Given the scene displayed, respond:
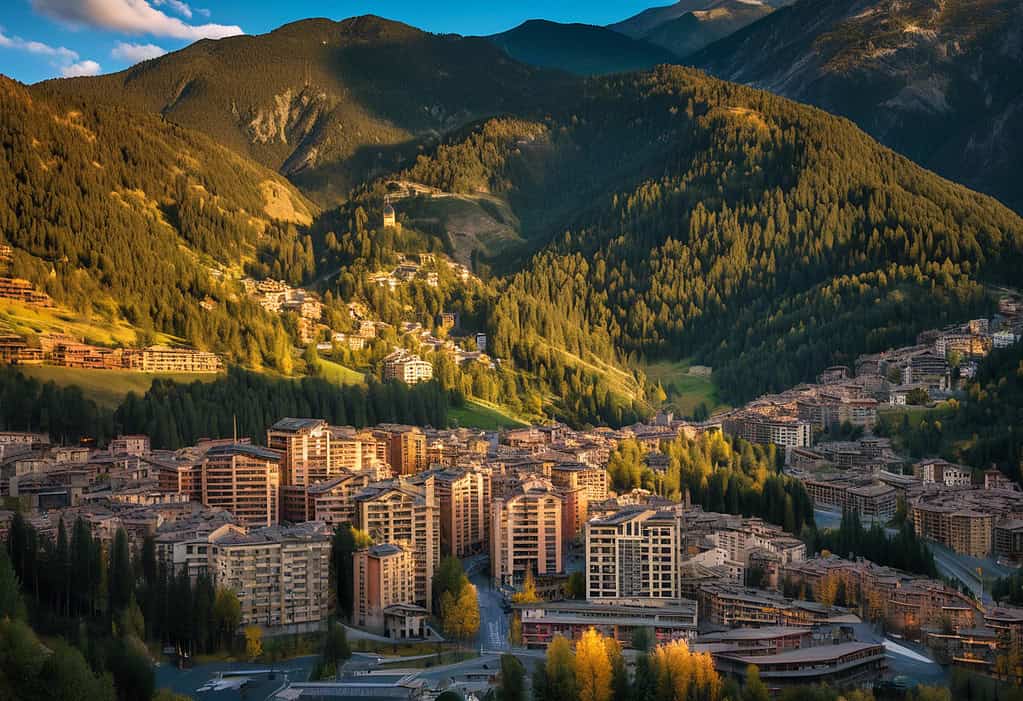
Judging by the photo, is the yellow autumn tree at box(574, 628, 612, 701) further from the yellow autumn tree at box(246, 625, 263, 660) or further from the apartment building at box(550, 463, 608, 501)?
the apartment building at box(550, 463, 608, 501)

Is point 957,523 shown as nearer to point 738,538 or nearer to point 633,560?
point 738,538

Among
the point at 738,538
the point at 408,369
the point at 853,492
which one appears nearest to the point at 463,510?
the point at 738,538

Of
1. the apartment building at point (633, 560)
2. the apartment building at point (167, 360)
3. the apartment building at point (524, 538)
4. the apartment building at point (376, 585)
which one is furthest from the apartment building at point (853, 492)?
the apartment building at point (167, 360)

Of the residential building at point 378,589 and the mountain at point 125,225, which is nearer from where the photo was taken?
the residential building at point 378,589

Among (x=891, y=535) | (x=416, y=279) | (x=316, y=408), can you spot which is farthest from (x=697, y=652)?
(x=416, y=279)

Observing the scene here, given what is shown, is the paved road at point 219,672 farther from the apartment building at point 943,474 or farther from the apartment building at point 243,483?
the apartment building at point 943,474

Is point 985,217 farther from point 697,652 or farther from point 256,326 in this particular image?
point 697,652

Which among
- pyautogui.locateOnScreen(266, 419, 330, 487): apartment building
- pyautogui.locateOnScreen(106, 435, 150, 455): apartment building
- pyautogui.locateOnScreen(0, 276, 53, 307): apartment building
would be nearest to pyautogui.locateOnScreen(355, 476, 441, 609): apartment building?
pyautogui.locateOnScreen(266, 419, 330, 487): apartment building
